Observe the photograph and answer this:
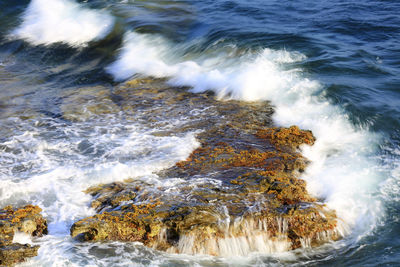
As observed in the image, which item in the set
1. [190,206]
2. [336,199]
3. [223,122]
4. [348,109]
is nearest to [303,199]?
[336,199]

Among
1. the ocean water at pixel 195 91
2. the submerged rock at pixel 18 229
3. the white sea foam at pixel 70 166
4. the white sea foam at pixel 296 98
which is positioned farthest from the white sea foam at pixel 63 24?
the submerged rock at pixel 18 229

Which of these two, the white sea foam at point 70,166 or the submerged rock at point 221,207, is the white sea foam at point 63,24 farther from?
the submerged rock at point 221,207

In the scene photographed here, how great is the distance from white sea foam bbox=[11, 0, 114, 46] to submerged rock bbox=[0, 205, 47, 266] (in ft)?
31.0

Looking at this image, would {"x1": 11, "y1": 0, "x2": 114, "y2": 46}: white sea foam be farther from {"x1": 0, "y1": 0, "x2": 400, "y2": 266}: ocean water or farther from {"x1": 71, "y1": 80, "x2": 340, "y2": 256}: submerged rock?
{"x1": 71, "y1": 80, "x2": 340, "y2": 256}: submerged rock

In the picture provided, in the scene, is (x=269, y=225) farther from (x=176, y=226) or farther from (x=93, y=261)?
(x=93, y=261)

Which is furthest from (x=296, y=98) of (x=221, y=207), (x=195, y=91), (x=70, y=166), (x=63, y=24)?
(x=63, y=24)

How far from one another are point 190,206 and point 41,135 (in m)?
3.79

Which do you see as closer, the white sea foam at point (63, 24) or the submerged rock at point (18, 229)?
the submerged rock at point (18, 229)

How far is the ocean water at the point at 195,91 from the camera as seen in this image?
5.30 meters

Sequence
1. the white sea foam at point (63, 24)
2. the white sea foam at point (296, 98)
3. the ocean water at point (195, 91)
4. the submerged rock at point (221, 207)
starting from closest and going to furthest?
1. the submerged rock at point (221, 207)
2. the ocean water at point (195, 91)
3. the white sea foam at point (296, 98)
4. the white sea foam at point (63, 24)

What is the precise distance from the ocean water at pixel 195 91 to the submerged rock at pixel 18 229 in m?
0.15

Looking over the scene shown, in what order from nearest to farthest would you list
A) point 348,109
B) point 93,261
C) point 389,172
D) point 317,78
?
point 93,261 → point 389,172 → point 348,109 → point 317,78

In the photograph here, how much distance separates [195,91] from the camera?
30.8 feet

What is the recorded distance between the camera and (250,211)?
203 inches
